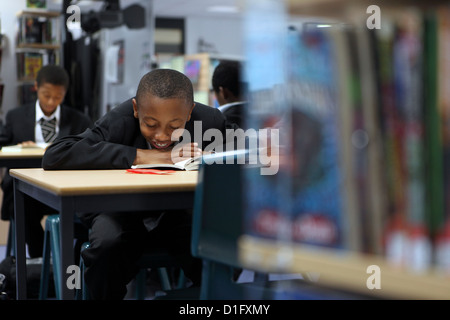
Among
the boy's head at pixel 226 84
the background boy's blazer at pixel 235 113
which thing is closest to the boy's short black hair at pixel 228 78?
the boy's head at pixel 226 84

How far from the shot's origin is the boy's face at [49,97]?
432 centimetres

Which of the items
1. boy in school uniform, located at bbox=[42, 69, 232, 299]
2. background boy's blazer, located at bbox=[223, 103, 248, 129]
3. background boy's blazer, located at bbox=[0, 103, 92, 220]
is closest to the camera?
boy in school uniform, located at bbox=[42, 69, 232, 299]

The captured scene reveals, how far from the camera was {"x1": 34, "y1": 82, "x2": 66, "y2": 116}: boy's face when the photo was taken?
4316 mm

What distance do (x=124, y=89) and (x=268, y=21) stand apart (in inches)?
250

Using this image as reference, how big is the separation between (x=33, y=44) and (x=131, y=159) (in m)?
4.19

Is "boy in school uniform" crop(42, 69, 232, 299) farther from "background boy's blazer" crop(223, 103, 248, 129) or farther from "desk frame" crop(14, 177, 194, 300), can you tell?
"background boy's blazer" crop(223, 103, 248, 129)

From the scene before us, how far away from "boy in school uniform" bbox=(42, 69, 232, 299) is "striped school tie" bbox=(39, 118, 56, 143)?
2011 mm

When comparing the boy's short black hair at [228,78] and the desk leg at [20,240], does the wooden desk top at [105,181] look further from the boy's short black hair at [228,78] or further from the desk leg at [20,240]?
the boy's short black hair at [228,78]

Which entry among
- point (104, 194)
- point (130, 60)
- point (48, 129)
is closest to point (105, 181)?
point (104, 194)

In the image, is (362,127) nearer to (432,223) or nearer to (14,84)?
(432,223)

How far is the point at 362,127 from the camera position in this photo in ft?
2.46

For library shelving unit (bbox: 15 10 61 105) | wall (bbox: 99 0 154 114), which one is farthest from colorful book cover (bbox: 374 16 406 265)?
wall (bbox: 99 0 154 114)

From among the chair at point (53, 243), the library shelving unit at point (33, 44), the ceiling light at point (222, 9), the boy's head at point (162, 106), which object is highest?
the ceiling light at point (222, 9)
